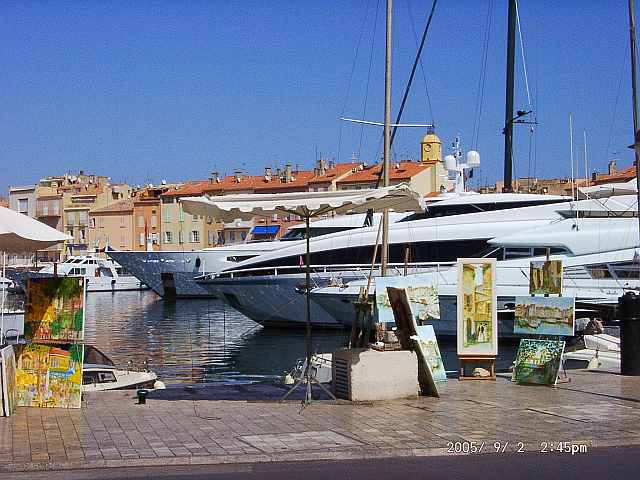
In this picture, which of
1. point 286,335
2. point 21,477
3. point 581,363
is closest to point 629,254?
point 581,363

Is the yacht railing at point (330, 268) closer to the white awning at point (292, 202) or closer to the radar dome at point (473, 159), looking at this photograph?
the radar dome at point (473, 159)

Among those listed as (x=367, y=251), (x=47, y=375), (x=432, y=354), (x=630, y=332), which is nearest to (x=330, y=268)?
(x=367, y=251)

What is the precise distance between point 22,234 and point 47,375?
1811 mm

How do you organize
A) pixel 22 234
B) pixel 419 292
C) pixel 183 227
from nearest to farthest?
pixel 22 234 → pixel 419 292 → pixel 183 227

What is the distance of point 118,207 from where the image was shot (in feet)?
363

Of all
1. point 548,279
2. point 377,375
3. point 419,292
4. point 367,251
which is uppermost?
point 367,251

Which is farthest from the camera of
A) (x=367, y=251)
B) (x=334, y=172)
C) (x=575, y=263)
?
(x=334, y=172)

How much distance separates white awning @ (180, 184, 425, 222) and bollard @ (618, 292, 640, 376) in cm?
422

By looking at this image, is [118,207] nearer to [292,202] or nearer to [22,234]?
[22,234]

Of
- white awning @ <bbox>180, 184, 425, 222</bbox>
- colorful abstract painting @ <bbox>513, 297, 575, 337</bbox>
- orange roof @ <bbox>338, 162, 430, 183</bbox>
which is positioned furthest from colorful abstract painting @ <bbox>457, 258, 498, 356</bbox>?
orange roof @ <bbox>338, 162, 430, 183</bbox>

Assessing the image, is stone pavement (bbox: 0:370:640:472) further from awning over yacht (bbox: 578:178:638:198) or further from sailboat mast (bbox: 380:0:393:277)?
awning over yacht (bbox: 578:178:638:198)

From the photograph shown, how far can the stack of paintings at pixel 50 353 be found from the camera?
12.2m

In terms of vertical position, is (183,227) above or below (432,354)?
above

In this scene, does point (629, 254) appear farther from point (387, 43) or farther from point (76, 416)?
point (76, 416)
